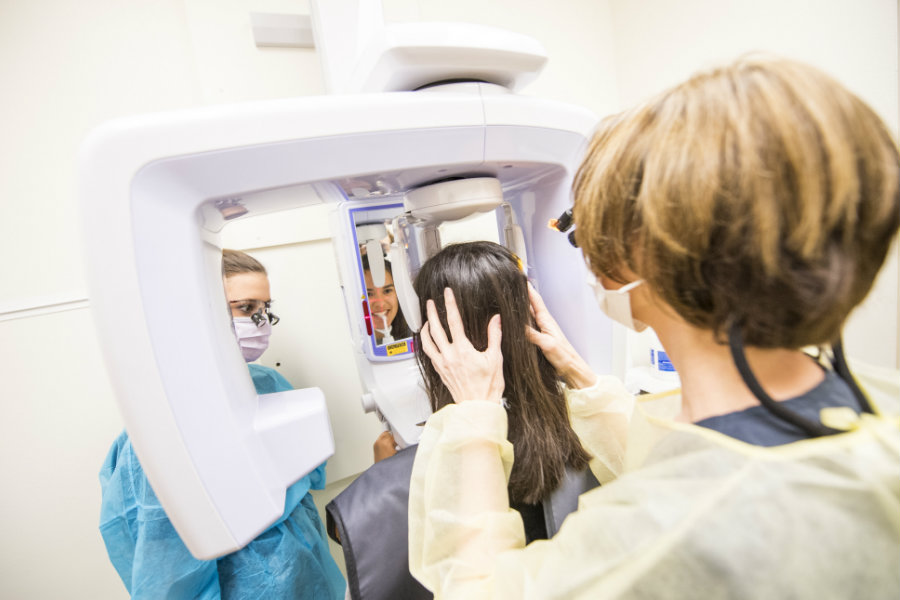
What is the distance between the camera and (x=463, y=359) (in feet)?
2.13

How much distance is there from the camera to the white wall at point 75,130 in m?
0.96

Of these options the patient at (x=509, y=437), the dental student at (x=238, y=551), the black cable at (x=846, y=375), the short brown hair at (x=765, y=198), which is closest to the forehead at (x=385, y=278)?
→ the patient at (x=509, y=437)

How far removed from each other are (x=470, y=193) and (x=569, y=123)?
20 cm

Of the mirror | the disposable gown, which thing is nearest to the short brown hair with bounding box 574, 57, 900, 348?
the disposable gown

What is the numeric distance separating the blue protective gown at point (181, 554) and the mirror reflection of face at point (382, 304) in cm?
43

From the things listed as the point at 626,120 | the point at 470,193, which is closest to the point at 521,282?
the point at 470,193

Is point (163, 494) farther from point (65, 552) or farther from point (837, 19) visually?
point (837, 19)

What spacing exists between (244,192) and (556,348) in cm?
60

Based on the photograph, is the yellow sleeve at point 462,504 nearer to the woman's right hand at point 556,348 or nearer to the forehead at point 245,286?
the woman's right hand at point 556,348

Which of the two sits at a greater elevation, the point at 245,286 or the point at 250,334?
the point at 245,286

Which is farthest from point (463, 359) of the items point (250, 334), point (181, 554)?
point (181, 554)

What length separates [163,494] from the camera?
474 mm

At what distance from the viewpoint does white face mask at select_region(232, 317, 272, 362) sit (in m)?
0.92

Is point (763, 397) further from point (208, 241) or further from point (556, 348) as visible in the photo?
point (208, 241)
